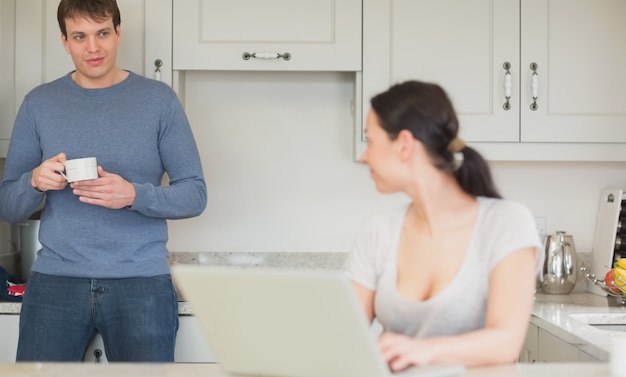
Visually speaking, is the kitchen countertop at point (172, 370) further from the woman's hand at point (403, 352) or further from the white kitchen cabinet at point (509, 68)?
the white kitchen cabinet at point (509, 68)

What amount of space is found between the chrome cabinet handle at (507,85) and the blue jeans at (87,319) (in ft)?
4.17

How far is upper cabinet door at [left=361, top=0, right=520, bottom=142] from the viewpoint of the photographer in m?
3.01

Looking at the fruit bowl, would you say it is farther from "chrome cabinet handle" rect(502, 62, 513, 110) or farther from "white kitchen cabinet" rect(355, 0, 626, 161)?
"chrome cabinet handle" rect(502, 62, 513, 110)

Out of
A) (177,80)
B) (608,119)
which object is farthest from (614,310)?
(177,80)

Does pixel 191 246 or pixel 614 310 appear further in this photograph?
pixel 191 246

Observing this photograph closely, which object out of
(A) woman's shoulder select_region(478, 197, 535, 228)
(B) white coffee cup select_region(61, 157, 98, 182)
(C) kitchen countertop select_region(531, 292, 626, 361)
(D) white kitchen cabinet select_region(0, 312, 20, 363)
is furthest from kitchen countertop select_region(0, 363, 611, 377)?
(D) white kitchen cabinet select_region(0, 312, 20, 363)

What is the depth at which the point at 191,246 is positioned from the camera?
3.33 meters

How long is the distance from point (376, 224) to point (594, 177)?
69.1 inches

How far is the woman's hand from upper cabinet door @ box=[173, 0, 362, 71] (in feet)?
5.25

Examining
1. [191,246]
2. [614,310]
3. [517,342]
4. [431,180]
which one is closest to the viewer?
[517,342]

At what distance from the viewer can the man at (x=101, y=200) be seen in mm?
2525

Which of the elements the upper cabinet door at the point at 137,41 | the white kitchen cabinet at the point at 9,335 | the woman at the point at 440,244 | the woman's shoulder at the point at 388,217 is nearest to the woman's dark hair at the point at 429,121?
the woman at the point at 440,244

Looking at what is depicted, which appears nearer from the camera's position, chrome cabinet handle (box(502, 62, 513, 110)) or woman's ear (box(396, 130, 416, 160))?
woman's ear (box(396, 130, 416, 160))

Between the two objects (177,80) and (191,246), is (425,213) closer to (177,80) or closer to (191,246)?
(177,80)
